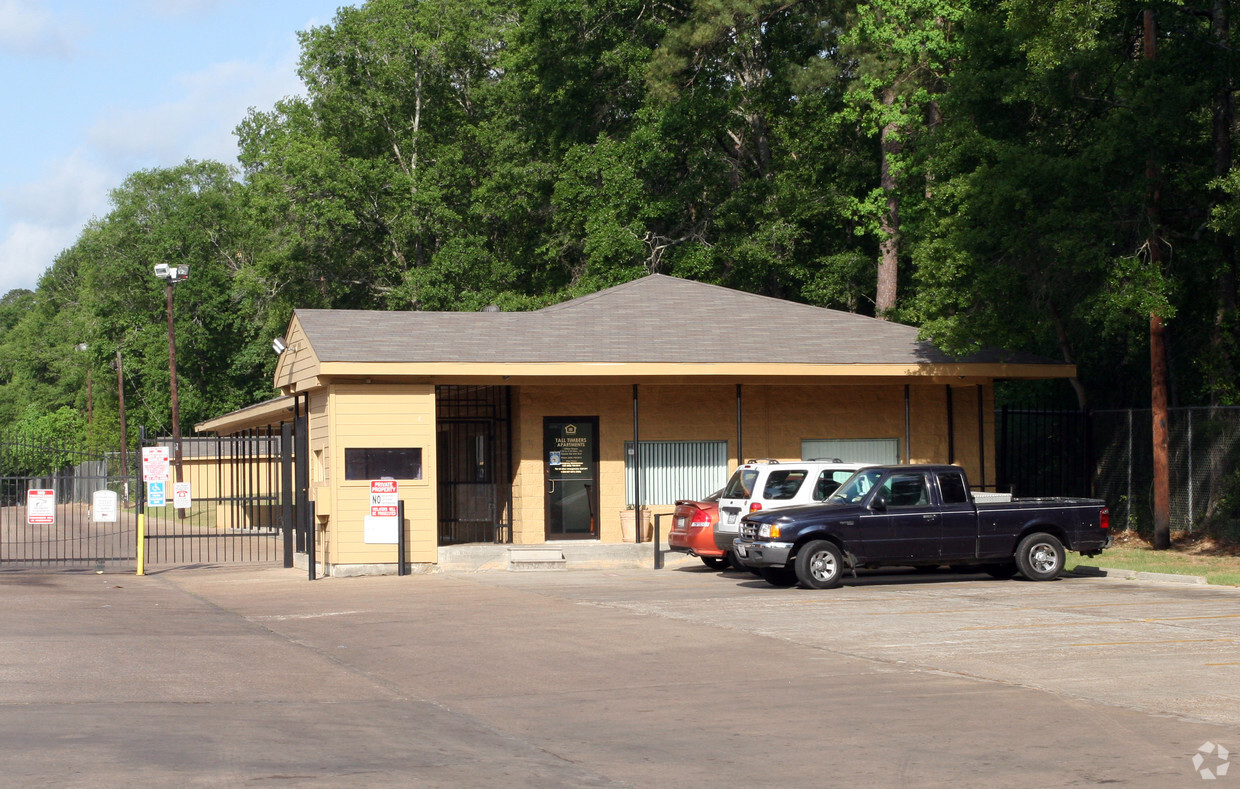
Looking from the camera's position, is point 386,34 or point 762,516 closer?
point 762,516

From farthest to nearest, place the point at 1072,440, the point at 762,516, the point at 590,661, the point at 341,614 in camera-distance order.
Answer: the point at 1072,440 < the point at 762,516 < the point at 341,614 < the point at 590,661

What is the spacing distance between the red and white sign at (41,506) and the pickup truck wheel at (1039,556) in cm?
1597

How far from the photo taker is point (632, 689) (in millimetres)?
10953

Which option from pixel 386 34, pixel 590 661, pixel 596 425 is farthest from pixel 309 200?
pixel 590 661

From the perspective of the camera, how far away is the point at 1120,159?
23.2 m

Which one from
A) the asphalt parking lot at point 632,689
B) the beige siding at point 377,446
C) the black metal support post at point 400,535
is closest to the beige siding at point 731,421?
the beige siding at point 377,446

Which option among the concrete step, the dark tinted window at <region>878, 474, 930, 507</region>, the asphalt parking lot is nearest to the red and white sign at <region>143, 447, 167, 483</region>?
the asphalt parking lot

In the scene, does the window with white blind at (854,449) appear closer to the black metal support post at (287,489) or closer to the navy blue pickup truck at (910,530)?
the navy blue pickup truck at (910,530)

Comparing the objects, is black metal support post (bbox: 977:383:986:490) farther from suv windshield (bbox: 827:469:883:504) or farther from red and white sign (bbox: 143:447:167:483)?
red and white sign (bbox: 143:447:167:483)

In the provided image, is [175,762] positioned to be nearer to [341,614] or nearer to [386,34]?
[341,614]

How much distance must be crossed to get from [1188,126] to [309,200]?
34.3 m

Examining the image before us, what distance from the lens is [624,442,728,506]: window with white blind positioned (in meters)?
25.6

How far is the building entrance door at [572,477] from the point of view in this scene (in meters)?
25.3

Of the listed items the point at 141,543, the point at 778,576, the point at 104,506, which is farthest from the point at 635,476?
the point at 104,506
